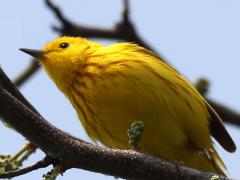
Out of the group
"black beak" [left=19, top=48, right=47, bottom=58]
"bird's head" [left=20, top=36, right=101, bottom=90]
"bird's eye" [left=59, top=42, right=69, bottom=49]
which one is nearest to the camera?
"bird's head" [left=20, top=36, right=101, bottom=90]

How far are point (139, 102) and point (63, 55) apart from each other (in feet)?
4.40

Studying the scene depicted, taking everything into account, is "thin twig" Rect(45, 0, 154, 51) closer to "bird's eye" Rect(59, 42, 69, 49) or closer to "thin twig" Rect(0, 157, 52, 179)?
"bird's eye" Rect(59, 42, 69, 49)

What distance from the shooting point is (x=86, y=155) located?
3.26 meters

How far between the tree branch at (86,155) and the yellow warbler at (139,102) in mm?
1444

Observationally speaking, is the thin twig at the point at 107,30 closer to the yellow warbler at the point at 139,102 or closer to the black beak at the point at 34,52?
the yellow warbler at the point at 139,102

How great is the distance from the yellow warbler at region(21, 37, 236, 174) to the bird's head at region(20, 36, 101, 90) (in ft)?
0.04

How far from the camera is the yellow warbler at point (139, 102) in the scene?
4840 mm

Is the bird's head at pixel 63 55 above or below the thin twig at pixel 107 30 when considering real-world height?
below

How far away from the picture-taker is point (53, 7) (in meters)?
4.93

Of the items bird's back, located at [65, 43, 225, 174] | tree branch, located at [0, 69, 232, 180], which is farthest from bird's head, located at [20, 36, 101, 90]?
tree branch, located at [0, 69, 232, 180]

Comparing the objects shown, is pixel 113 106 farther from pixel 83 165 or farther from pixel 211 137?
pixel 83 165

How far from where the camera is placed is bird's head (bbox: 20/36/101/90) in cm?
538

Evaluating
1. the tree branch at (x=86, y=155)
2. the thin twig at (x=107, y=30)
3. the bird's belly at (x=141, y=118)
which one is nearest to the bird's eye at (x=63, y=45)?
the thin twig at (x=107, y=30)

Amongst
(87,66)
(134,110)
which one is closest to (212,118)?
(134,110)
